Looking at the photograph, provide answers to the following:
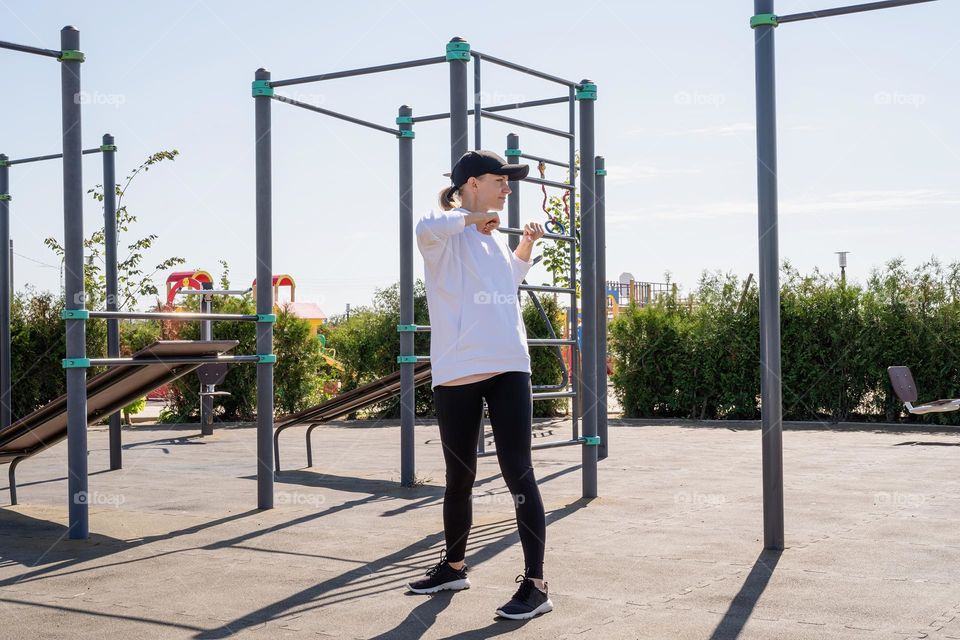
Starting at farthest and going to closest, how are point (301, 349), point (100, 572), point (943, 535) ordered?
point (301, 349) < point (943, 535) < point (100, 572)

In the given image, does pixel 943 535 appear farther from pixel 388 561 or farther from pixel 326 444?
pixel 326 444

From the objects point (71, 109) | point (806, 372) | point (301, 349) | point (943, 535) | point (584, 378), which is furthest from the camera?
point (301, 349)

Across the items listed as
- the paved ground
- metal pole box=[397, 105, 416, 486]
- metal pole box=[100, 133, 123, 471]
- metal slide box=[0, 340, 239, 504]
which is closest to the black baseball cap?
the paved ground

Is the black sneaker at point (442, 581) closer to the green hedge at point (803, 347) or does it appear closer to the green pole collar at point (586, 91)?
the green pole collar at point (586, 91)

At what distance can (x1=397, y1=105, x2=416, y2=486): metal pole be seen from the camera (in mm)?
6867

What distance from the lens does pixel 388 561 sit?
4.41 metres

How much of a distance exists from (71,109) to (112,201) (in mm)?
3035

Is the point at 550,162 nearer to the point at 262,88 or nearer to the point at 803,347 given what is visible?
the point at 262,88

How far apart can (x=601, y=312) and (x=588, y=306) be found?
1180 mm

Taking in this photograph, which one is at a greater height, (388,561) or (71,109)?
(71,109)

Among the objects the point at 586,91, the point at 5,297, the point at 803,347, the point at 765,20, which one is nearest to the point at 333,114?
the point at 586,91

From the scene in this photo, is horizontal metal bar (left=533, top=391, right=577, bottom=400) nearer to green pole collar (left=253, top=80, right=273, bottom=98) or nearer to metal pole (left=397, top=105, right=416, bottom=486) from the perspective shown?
metal pole (left=397, top=105, right=416, bottom=486)

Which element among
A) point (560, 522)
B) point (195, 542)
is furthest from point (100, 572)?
point (560, 522)

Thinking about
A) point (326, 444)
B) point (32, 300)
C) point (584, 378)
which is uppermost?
point (32, 300)
